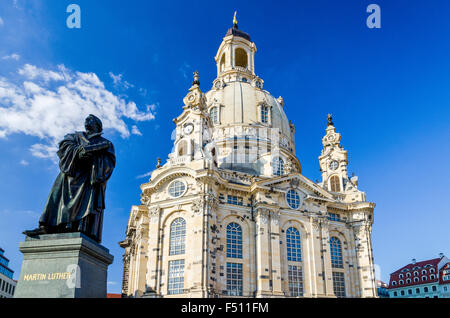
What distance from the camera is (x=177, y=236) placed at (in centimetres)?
3878

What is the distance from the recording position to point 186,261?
36750mm

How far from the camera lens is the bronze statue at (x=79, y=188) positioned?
9.81m

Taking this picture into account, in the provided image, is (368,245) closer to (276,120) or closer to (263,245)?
(263,245)

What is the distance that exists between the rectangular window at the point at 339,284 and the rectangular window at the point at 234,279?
41.3ft

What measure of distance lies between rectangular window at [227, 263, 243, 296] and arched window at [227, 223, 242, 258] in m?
→ 1.14

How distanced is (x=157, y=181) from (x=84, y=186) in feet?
101

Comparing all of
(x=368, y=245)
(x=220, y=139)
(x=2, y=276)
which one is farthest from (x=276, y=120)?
(x=2, y=276)

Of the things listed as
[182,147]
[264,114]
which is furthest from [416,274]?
[182,147]

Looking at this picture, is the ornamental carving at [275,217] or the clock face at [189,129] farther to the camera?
the clock face at [189,129]

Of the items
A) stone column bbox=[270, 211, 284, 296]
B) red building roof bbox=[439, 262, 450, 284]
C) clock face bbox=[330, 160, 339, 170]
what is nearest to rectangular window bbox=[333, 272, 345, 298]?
stone column bbox=[270, 211, 284, 296]

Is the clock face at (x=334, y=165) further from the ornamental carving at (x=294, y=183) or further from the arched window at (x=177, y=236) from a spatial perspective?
the arched window at (x=177, y=236)

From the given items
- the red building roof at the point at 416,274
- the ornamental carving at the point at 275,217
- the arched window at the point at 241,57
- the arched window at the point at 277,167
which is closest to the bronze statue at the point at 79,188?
Result: the ornamental carving at the point at 275,217

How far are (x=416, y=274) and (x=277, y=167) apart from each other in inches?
1628

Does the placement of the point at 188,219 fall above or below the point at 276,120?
below
